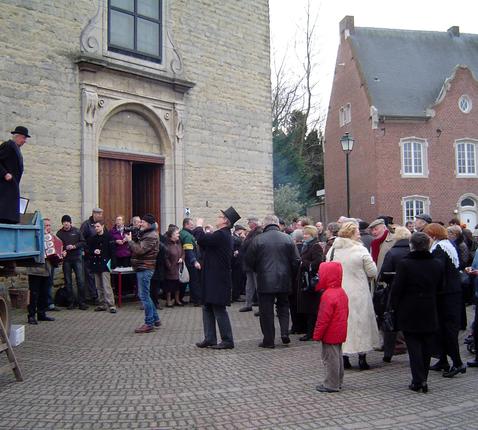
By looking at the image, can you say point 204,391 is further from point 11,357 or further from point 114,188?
point 114,188

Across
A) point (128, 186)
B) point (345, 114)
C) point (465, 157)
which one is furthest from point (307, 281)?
point (345, 114)

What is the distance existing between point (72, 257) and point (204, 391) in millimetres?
6907

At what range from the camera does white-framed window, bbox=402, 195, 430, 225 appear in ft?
106

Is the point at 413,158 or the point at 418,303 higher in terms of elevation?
the point at 413,158

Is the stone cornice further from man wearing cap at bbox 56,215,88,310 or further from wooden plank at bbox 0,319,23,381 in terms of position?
wooden plank at bbox 0,319,23,381

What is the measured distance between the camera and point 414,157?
107 feet

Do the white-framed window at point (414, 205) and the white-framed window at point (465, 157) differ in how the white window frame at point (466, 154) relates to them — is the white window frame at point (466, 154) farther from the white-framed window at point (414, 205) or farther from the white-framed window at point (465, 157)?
the white-framed window at point (414, 205)

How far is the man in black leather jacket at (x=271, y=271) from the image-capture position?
333 inches

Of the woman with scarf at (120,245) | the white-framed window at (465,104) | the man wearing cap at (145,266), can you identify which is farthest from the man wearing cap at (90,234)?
the white-framed window at (465,104)

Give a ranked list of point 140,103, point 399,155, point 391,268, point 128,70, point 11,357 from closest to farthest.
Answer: point 11,357 → point 391,268 → point 128,70 → point 140,103 → point 399,155

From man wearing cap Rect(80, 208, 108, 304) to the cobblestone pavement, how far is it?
135 inches

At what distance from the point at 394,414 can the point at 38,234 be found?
15.8 ft

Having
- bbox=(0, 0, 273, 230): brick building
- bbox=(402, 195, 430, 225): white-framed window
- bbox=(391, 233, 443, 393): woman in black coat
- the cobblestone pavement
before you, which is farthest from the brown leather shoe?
bbox=(402, 195, 430, 225): white-framed window

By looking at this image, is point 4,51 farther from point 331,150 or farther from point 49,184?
point 331,150
